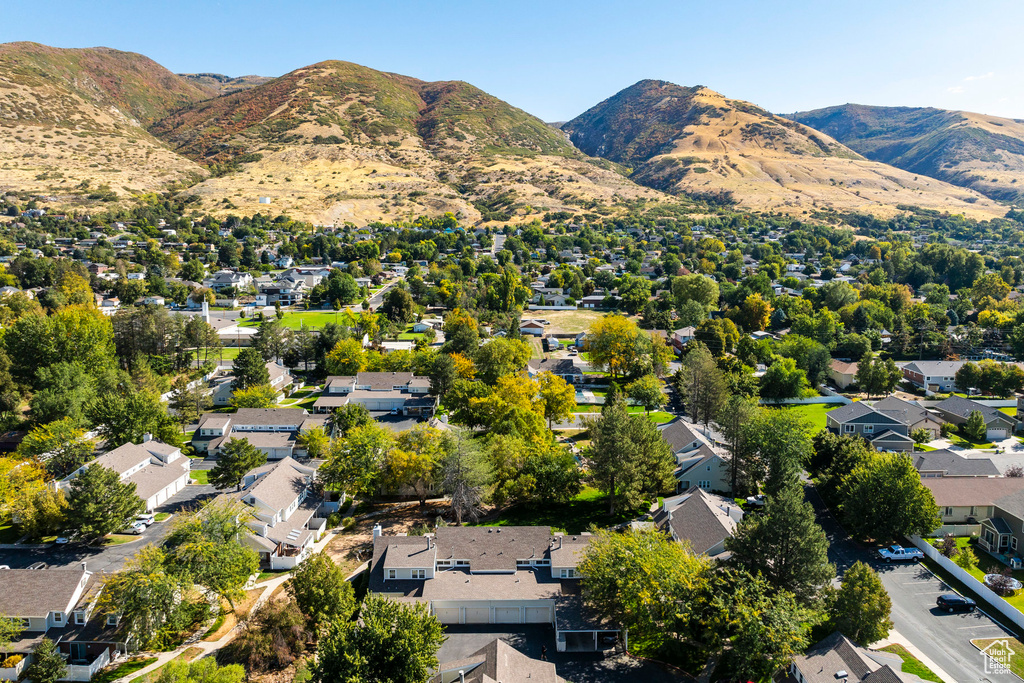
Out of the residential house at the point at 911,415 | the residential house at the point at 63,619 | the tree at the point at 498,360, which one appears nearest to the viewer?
the residential house at the point at 63,619

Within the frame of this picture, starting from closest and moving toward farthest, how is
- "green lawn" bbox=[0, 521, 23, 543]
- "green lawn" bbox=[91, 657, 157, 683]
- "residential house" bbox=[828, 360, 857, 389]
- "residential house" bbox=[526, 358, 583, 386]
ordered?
1. "green lawn" bbox=[91, 657, 157, 683]
2. "green lawn" bbox=[0, 521, 23, 543]
3. "residential house" bbox=[828, 360, 857, 389]
4. "residential house" bbox=[526, 358, 583, 386]

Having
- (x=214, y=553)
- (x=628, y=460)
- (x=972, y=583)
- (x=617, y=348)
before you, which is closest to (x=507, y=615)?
(x=628, y=460)

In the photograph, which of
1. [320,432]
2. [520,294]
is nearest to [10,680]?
[320,432]

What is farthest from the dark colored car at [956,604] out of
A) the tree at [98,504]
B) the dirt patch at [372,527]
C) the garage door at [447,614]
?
the tree at [98,504]

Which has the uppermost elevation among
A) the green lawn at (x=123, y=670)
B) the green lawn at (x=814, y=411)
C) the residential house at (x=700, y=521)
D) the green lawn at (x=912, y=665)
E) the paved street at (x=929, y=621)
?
the residential house at (x=700, y=521)

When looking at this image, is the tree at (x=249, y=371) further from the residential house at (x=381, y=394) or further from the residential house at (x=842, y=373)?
the residential house at (x=842, y=373)

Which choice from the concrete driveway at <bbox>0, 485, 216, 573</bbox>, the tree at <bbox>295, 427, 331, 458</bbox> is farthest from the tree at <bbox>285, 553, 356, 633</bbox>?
the tree at <bbox>295, 427, 331, 458</bbox>

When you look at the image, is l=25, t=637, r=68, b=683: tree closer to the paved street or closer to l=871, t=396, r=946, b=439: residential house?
the paved street

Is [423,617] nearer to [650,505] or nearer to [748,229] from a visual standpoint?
[650,505]
